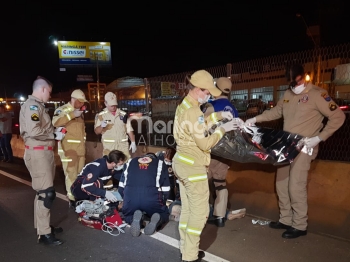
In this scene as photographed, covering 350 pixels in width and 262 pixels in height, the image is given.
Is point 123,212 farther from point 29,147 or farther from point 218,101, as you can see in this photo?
point 218,101

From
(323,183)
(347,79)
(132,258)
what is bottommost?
(132,258)

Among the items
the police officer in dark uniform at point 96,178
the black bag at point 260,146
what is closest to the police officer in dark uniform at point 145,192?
the police officer in dark uniform at point 96,178

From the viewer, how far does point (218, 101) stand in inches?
157

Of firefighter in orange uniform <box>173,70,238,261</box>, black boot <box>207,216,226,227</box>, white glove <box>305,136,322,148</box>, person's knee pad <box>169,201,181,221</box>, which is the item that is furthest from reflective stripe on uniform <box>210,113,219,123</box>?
person's knee pad <box>169,201,181,221</box>

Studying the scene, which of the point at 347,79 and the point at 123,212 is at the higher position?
the point at 347,79

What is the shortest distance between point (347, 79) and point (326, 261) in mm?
2778

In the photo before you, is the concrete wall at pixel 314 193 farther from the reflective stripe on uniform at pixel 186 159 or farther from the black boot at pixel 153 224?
the reflective stripe on uniform at pixel 186 159

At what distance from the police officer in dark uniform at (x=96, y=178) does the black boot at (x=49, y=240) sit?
2.54 feet

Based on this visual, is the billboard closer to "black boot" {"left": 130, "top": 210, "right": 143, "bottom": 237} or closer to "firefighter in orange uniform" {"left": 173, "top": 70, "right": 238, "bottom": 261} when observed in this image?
"black boot" {"left": 130, "top": 210, "right": 143, "bottom": 237}

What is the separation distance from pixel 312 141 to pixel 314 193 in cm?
108

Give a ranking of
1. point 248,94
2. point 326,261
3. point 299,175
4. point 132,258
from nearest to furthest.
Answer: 1. point 326,261
2. point 132,258
3. point 299,175
4. point 248,94

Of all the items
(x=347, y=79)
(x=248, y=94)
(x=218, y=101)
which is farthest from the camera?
(x=248, y=94)

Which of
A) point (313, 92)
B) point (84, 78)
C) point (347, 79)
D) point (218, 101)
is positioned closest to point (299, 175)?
point (313, 92)

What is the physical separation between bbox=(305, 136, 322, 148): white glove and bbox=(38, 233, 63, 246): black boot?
326cm
